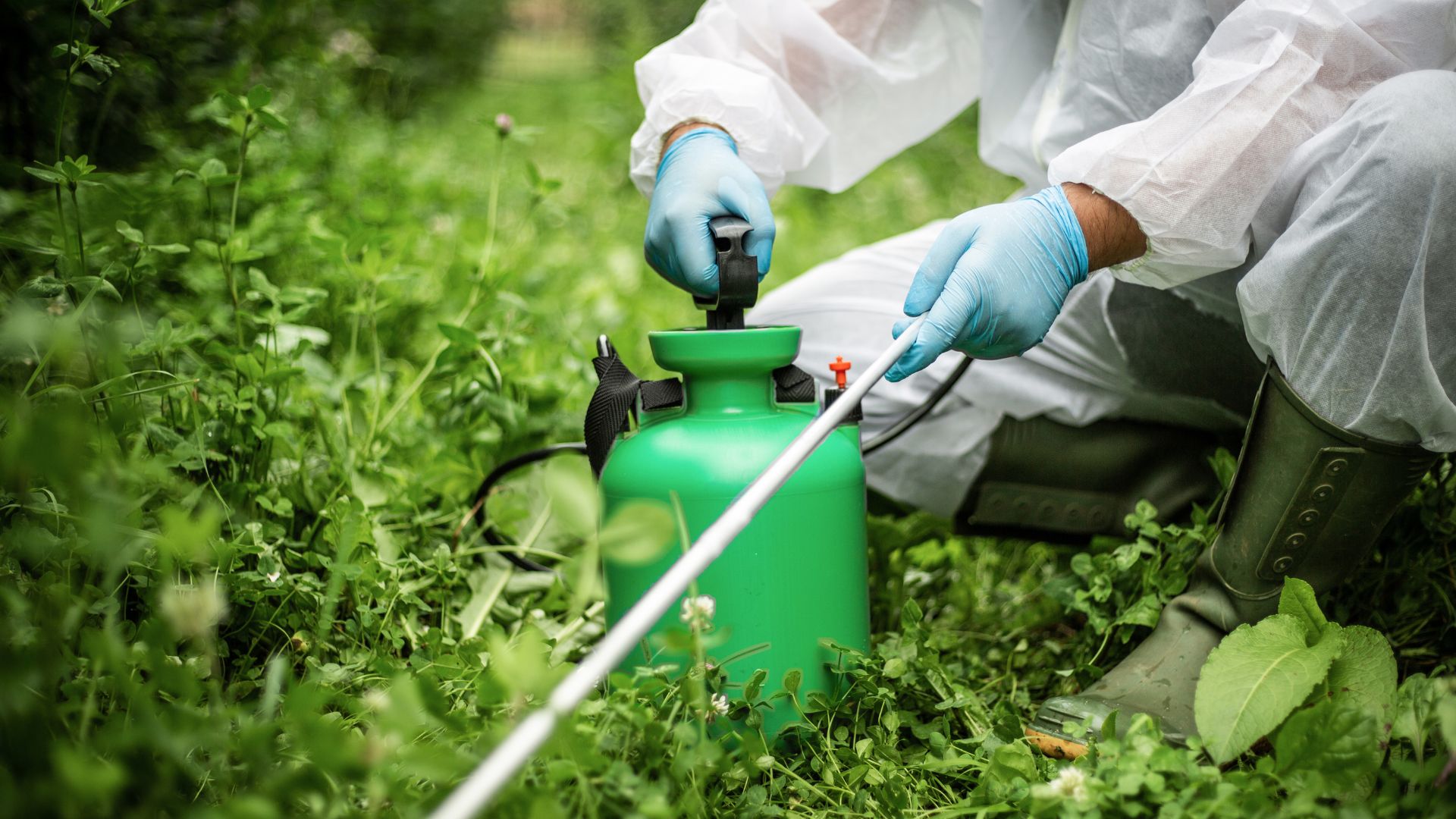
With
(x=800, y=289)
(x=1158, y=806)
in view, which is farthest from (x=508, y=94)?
(x=1158, y=806)

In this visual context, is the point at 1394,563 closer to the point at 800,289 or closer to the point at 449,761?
the point at 800,289

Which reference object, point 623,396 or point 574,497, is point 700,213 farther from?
point 574,497

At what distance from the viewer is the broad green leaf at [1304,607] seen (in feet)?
2.76

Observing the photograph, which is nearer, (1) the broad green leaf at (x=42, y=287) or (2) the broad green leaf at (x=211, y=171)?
(1) the broad green leaf at (x=42, y=287)

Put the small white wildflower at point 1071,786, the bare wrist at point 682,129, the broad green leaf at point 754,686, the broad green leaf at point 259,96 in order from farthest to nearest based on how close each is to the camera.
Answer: the bare wrist at point 682,129 < the broad green leaf at point 259,96 < the broad green leaf at point 754,686 < the small white wildflower at point 1071,786

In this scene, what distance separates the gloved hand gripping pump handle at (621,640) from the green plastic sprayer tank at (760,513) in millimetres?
142

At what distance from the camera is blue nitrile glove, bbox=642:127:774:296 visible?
1031mm

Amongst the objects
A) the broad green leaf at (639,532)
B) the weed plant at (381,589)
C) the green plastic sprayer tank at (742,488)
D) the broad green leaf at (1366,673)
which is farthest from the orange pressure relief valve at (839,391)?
the broad green leaf at (1366,673)

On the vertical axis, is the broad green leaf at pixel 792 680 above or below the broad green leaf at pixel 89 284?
below

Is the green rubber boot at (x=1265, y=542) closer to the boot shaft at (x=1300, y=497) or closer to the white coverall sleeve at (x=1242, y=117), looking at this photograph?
the boot shaft at (x=1300, y=497)

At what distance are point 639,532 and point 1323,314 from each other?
0.71 meters

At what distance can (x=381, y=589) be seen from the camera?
3.24ft

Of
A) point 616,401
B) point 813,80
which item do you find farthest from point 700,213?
point 813,80

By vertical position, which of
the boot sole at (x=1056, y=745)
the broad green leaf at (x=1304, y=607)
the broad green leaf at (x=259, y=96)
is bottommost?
the boot sole at (x=1056, y=745)
